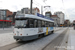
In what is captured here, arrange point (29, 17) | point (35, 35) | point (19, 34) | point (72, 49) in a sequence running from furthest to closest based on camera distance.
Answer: point (35, 35) → point (29, 17) → point (19, 34) → point (72, 49)

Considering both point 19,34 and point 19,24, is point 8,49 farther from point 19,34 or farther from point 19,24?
point 19,24

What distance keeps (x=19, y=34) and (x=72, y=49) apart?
5.25 meters

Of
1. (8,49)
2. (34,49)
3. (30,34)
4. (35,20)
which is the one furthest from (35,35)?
(8,49)

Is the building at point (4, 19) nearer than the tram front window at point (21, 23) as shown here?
No

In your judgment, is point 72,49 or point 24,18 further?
point 24,18

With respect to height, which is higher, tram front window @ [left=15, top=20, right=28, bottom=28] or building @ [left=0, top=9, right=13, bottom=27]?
building @ [left=0, top=9, right=13, bottom=27]

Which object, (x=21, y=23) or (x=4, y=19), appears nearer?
(x=21, y=23)

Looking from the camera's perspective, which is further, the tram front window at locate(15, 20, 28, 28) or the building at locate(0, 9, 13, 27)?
the building at locate(0, 9, 13, 27)

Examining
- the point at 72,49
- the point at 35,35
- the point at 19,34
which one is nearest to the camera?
the point at 72,49

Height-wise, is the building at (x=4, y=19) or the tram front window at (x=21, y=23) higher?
the building at (x=4, y=19)

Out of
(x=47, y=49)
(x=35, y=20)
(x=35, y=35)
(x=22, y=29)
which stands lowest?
(x=47, y=49)

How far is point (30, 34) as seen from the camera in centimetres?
936

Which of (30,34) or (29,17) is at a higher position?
(29,17)

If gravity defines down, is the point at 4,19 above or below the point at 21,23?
above
